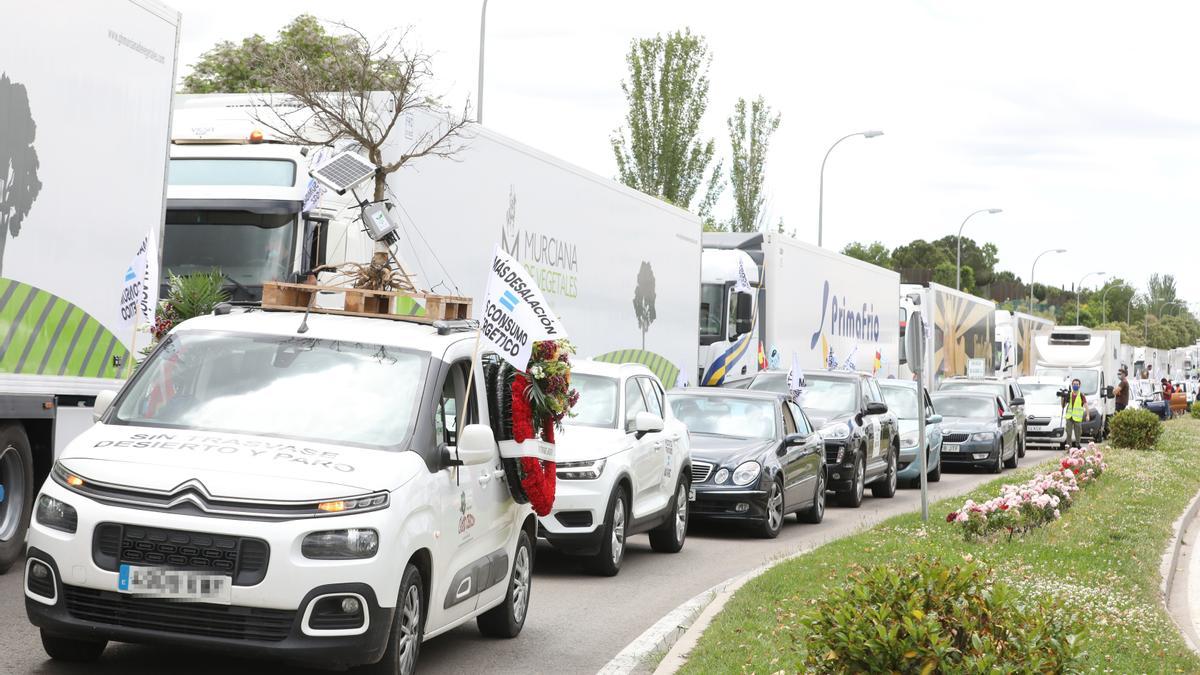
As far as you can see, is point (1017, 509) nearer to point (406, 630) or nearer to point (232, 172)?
point (232, 172)

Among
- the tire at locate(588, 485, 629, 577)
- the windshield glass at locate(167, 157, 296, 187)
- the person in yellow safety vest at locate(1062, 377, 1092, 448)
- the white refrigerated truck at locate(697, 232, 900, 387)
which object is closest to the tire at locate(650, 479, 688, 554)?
the tire at locate(588, 485, 629, 577)

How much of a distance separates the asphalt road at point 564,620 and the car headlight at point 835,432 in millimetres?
3392

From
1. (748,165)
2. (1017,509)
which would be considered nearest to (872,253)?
(748,165)

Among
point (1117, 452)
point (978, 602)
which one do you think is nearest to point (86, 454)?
point (978, 602)

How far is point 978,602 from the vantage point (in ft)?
19.5

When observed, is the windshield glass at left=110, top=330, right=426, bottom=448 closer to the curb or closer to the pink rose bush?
the curb

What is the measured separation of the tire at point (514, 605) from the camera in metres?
9.32

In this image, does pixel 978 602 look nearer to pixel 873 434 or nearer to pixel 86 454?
pixel 86 454

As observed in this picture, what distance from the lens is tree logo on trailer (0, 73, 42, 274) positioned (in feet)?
33.2

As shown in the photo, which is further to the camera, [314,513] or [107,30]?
[107,30]

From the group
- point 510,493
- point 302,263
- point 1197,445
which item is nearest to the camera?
point 510,493

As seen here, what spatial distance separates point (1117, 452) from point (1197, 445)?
5.72 m

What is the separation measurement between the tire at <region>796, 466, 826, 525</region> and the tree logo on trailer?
1061 cm

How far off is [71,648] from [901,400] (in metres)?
21.4
